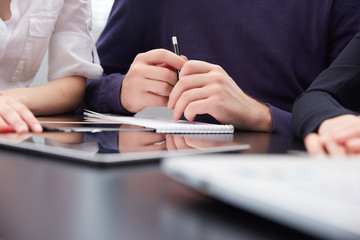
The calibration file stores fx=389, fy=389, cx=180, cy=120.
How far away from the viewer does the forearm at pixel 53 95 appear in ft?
2.83

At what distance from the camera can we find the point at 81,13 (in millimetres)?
1056

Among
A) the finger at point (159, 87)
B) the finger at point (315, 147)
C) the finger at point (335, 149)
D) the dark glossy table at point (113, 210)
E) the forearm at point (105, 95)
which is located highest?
the dark glossy table at point (113, 210)

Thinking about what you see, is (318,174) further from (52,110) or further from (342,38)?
(342,38)

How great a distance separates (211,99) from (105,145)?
338 millimetres

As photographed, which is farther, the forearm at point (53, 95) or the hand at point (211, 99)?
the forearm at point (53, 95)

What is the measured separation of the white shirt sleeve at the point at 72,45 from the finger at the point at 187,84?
39 centimetres

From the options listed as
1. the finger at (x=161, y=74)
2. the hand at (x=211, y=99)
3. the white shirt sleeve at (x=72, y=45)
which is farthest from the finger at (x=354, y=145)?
the white shirt sleeve at (x=72, y=45)

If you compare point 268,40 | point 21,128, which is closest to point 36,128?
point 21,128

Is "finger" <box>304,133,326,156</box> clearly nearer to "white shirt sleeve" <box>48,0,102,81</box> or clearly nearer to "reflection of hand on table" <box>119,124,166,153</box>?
"reflection of hand on table" <box>119,124,166,153</box>

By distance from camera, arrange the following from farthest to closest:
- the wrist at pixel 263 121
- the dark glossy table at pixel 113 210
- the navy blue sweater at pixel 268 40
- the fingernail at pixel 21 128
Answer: the navy blue sweater at pixel 268 40
the wrist at pixel 263 121
the fingernail at pixel 21 128
the dark glossy table at pixel 113 210

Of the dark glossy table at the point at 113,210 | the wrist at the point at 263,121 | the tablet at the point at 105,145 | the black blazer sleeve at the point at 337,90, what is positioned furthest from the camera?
the wrist at the point at 263,121

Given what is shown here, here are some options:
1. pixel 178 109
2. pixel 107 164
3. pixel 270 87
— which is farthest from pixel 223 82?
pixel 107 164

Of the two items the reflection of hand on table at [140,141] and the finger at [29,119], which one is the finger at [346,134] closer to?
the reflection of hand on table at [140,141]

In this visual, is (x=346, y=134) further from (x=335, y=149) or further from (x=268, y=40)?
(x=268, y=40)
